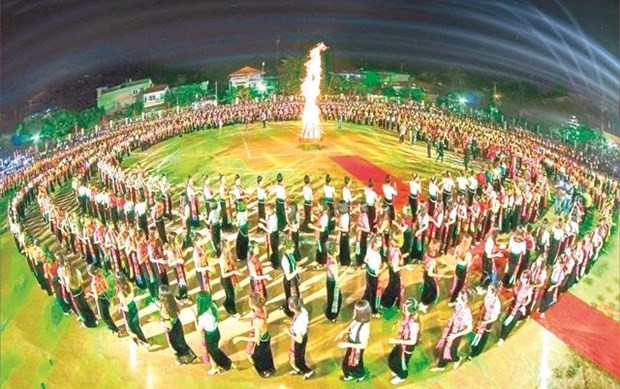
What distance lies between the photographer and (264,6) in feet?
29.1

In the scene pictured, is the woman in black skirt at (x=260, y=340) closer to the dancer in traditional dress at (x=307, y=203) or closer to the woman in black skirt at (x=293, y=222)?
the woman in black skirt at (x=293, y=222)

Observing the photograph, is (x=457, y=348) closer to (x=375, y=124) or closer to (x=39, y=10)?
(x=375, y=124)

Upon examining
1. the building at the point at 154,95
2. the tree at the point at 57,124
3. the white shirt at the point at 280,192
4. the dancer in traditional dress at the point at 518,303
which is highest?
the building at the point at 154,95

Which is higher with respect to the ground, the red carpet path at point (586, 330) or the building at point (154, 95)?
the building at point (154, 95)

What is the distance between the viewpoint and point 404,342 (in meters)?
5.46

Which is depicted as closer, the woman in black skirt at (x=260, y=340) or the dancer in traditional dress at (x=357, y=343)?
the dancer in traditional dress at (x=357, y=343)

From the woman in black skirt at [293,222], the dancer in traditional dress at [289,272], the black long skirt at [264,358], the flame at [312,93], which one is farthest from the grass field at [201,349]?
the flame at [312,93]

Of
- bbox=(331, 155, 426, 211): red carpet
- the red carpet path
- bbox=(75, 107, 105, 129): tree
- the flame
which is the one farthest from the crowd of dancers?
bbox=(75, 107, 105, 129): tree

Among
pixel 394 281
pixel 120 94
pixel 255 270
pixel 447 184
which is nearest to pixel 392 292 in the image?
pixel 394 281

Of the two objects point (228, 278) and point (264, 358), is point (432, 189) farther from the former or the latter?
point (264, 358)

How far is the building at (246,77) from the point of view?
934 centimetres

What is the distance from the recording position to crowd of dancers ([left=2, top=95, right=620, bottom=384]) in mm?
6031

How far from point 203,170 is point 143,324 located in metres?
4.02

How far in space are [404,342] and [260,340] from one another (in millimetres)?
1721
